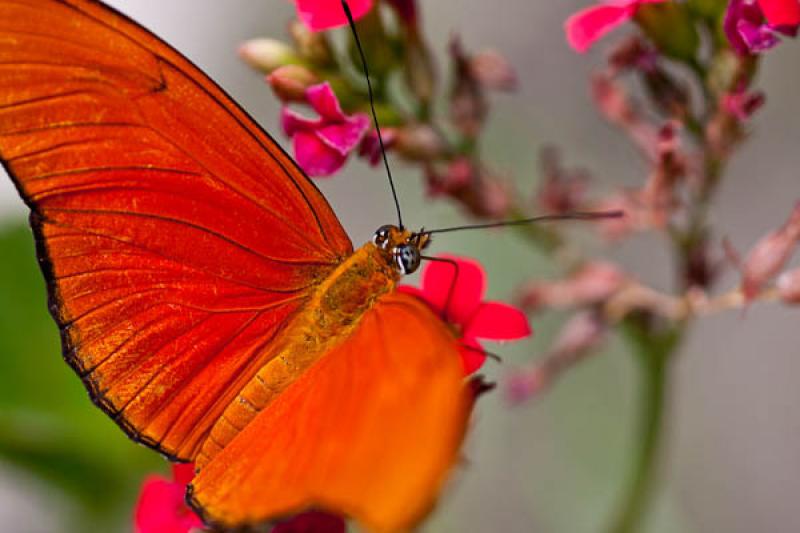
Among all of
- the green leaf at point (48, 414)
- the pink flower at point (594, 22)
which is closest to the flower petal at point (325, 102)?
the pink flower at point (594, 22)

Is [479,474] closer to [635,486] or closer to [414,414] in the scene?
[635,486]

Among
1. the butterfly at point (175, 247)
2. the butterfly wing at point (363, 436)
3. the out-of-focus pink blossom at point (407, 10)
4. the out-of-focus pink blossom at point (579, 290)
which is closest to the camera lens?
the butterfly wing at point (363, 436)

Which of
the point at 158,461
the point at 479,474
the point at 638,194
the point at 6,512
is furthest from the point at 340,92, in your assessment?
the point at 6,512

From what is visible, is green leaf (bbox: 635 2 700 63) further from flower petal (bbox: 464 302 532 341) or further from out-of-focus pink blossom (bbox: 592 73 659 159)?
flower petal (bbox: 464 302 532 341)

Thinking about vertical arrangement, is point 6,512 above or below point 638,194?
below

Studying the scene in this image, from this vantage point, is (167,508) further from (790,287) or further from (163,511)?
(790,287)

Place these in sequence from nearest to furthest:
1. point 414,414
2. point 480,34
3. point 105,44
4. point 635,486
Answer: point 414,414 < point 105,44 < point 635,486 < point 480,34

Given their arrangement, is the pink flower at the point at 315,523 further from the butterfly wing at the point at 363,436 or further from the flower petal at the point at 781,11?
the flower petal at the point at 781,11
